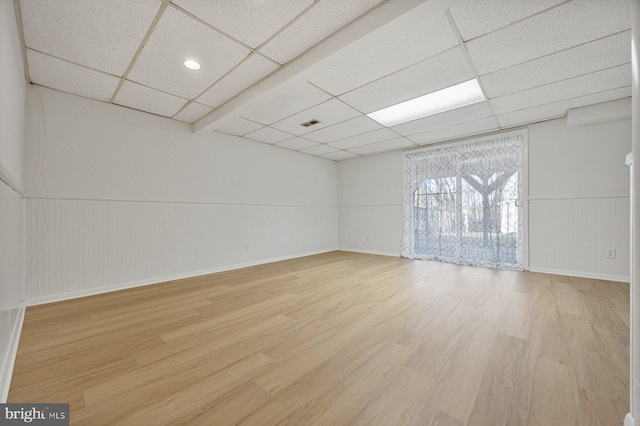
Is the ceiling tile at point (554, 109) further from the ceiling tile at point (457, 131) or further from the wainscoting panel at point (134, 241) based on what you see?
the wainscoting panel at point (134, 241)

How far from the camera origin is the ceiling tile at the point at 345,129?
13.2 feet

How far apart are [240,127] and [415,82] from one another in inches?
112

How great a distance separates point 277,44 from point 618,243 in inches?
203

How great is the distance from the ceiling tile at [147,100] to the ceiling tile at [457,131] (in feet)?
13.2

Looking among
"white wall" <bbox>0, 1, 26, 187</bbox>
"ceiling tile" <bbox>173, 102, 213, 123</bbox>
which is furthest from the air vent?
"white wall" <bbox>0, 1, 26, 187</bbox>

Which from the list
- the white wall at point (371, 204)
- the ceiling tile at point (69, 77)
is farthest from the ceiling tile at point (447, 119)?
the ceiling tile at point (69, 77)

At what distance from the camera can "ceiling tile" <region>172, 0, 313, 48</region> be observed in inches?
69.7

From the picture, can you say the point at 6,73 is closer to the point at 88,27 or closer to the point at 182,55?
the point at 88,27

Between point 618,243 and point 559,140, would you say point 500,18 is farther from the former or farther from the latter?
point 618,243

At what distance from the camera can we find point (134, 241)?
11.4ft

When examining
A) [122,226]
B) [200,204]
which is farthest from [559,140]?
[122,226]

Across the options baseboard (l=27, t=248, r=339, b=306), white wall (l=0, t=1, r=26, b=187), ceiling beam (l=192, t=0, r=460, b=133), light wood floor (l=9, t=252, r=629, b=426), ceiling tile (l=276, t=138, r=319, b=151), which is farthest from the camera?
ceiling tile (l=276, t=138, r=319, b=151)

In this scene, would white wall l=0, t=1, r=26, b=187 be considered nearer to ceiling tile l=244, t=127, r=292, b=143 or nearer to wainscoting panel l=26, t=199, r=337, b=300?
wainscoting panel l=26, t=199, r=337, b=300

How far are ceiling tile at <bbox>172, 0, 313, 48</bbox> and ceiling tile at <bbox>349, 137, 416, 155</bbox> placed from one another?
139 inches
